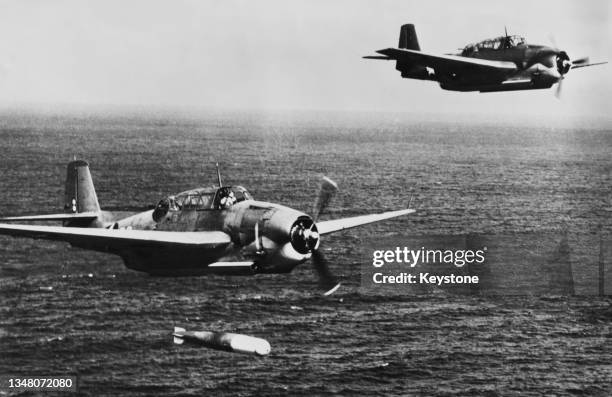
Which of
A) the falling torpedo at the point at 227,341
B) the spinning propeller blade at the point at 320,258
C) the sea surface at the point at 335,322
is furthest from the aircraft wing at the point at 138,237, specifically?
the sea surface at the point at 335,322

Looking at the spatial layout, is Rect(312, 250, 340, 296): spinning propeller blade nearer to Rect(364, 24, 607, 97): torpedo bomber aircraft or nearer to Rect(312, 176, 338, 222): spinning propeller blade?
Rect(312, 176, 338, 222): spinning propeller blade

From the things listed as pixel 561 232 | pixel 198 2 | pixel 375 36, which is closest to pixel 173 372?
pixel 561 232

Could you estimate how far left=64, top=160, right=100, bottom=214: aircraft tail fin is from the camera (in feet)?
190

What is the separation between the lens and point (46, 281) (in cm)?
9412

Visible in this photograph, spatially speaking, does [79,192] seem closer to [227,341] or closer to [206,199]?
[206,199]

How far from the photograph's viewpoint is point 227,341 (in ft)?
221

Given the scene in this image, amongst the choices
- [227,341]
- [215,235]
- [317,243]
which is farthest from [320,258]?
[227,341]

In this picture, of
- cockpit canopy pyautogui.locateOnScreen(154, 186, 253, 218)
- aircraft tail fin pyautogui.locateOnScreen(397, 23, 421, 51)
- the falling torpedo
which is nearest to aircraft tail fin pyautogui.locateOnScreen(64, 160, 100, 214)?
the falling torpedo

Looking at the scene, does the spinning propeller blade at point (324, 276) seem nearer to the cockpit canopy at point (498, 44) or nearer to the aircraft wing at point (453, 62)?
the aircraft wing at point (453, 62)

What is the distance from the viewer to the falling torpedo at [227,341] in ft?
196

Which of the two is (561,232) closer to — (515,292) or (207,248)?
(515,292)

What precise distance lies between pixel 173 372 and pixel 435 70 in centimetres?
4032

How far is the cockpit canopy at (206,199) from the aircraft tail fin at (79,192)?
44.8 feet

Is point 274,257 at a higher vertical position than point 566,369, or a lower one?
higher
